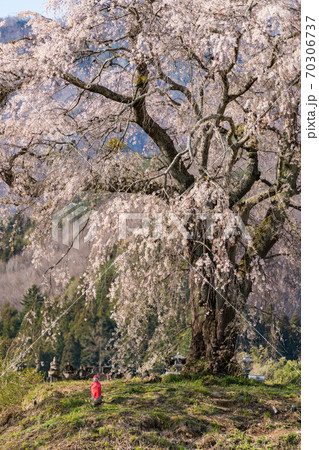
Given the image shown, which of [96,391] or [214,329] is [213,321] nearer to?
[214,329]

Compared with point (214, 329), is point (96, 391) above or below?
below

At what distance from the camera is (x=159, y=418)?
3.71 m

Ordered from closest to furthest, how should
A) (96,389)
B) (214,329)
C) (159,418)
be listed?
(159,418) < (96,389) < (214,329)


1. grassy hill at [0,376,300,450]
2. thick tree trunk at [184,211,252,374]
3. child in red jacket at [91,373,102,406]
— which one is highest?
thick tree trunk at [184,211,252,374]

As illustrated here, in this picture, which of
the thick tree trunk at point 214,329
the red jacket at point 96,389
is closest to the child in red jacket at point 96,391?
the red jacket at point 96,389

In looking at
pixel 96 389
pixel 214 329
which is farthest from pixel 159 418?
pixel 214 329

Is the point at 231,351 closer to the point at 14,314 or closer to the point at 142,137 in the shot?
the point at 142,137

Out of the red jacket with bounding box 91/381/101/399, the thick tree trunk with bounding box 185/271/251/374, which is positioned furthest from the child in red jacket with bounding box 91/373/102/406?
the thick tree trunk with bounding box 185/271/251/374

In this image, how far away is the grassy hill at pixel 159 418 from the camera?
3.40 m

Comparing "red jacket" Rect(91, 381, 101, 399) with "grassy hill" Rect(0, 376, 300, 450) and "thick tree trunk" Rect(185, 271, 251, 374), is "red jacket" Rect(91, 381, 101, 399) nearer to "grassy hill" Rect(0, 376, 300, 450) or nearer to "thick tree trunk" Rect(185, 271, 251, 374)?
"grassy hill" Rect(0, 376, 300, 450)

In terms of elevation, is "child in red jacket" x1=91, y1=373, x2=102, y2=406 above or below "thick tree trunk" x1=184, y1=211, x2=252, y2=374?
below

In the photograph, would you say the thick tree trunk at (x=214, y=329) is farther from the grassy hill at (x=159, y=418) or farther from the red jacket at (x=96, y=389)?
the red jacket at (x=96, y=389)

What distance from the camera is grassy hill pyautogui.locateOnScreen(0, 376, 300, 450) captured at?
3.40 metres
